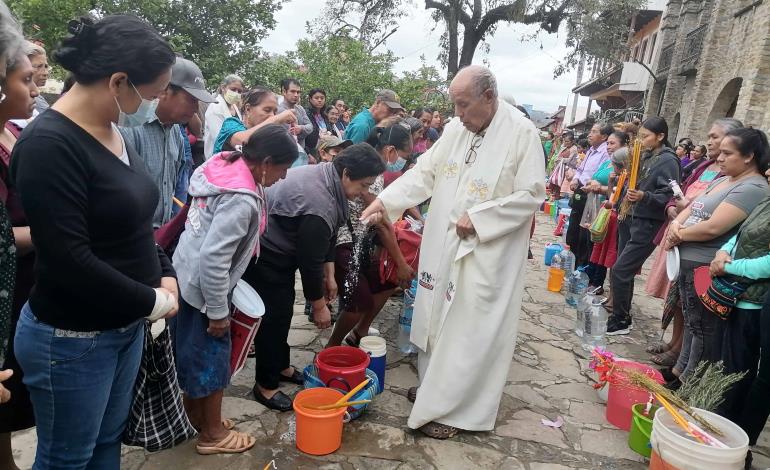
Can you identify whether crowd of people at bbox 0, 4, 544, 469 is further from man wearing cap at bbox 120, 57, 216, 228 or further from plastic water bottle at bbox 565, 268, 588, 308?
plastic water bottle at bbox 565, 268, 588, 308

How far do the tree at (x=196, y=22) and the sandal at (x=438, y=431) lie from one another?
8.42 meters

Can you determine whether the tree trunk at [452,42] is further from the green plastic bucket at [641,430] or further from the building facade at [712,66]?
the green plastic bucket at [641,430]

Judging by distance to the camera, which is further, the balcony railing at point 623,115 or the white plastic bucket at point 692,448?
the balcony railing at point 623,115

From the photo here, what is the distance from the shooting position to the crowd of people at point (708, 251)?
2955 millimetres

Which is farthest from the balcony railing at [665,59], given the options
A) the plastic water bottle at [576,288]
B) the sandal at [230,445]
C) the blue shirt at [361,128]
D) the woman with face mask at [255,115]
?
the sandal at [230,445]

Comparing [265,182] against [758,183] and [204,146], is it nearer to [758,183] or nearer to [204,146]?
[204,146]

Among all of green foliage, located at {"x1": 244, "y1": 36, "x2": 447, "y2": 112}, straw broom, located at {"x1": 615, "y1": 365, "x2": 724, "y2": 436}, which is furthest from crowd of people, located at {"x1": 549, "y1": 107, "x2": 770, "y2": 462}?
green foliage, located at {"x1": 244, "y1": 36, "x2": 447, "y2": 112}

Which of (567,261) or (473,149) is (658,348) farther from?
(473,149)

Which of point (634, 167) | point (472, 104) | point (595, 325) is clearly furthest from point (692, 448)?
point (634, 167)

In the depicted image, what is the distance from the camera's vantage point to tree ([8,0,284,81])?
30.6ft

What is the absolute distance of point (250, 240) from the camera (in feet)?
8.02

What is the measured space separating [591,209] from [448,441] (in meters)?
4.09

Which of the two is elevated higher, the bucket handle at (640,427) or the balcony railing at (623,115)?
the balcony railing at (623,115)

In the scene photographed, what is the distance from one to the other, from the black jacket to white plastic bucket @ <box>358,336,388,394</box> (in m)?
3.03
